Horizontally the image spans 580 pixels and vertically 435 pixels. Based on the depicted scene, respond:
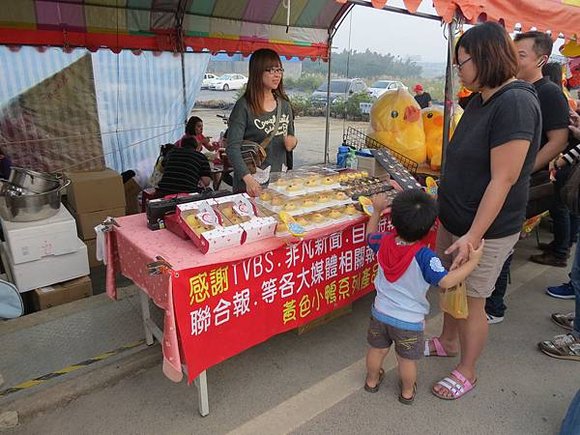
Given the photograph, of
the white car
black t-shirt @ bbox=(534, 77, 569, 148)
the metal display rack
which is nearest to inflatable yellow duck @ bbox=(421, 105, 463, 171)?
the metal display rack

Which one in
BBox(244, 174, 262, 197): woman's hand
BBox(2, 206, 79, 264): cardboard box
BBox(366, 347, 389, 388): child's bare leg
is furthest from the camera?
BBox(2, 206, 79, 264): cardboard box

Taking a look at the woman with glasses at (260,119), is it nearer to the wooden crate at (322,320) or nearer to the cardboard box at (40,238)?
the wooden crate at (322,320)

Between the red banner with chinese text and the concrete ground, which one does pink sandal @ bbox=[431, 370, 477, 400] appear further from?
the red banner with chinese text

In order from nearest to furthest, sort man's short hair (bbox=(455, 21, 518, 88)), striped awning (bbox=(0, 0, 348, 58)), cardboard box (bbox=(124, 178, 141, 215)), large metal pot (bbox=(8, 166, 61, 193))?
1. man's short hair (bbox=(455, 21, 518, 88))
2. large metal pot (bbox=(8, 166, 61, 193))
3. striped awning (bbox=(0, 0, 348, 58))
4. cardboard box (bbox=(124, 178, 141, 215))

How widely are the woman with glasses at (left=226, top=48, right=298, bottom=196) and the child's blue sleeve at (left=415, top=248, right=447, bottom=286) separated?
3.05 feet

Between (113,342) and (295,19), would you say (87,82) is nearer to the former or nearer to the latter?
(295,19)

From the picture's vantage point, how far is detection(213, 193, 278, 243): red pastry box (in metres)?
1.99

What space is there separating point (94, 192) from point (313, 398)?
307 centimetres

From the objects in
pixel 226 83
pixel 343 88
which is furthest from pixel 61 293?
pixel 226 83

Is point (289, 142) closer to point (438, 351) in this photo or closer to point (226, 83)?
point (438, 351)

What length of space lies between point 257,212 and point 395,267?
73 centimetres

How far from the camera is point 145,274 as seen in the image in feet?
6.48

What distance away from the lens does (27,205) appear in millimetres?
3105

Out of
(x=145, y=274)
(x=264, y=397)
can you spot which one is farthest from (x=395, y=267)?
(x=145, y=274)
